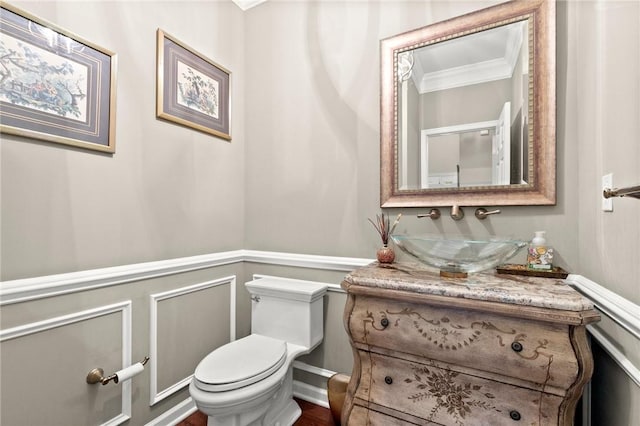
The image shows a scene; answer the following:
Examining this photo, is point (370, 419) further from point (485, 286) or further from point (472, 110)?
point (472, 110)

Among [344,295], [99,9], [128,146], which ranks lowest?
[344,295]

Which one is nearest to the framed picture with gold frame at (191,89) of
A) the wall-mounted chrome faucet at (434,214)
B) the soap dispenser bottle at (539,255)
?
the wall-mounted chrome faucet at (434,214)

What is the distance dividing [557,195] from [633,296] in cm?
59

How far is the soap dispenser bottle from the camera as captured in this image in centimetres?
123

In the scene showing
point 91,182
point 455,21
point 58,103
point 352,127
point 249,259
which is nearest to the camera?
point 58,103

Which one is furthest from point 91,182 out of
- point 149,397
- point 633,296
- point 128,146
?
point 633,296

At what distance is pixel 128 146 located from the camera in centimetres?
145

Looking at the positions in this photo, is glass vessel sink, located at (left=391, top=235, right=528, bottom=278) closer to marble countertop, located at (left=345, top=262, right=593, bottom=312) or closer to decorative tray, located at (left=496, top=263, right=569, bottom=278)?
marble countertop, located at (left=345, top=262, right=593, bottom=312)

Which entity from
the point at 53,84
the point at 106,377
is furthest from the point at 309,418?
the point at 53,84

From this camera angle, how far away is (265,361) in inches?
54.6

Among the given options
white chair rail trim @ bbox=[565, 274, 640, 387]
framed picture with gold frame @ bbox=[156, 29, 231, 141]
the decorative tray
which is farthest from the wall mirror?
framed picture with gold frame @ bbox=[156, 29, 231, 141]

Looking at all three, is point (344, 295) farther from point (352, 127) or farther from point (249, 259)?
point (352, 127)

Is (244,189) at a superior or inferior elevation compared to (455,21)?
inferior

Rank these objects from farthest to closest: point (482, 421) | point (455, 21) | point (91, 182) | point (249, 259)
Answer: point (249, 259) → point (455, 21) → point (91, 182) → point (482, 421)
